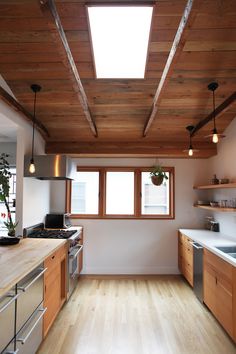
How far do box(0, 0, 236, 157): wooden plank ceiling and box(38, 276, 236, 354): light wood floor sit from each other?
2284 mm

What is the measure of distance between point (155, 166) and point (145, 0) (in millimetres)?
2970

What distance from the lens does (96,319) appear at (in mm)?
2957

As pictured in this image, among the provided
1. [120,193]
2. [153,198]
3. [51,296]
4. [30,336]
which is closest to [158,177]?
[153,198]

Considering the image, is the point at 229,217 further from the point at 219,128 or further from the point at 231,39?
the point at 231,39

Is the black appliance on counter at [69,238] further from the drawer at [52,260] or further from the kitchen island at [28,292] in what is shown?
the drawer at [52,260]

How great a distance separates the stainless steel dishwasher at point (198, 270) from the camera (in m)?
3.34

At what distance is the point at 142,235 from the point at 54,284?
2215mm

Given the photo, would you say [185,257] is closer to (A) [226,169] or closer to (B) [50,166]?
(A) [226,169]

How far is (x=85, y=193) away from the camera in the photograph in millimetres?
4773

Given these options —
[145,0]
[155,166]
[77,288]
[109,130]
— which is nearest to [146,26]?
[145,0]

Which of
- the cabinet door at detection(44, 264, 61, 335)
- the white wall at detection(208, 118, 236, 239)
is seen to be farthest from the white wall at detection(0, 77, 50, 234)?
the white wall at detection(208, 118, 236, 239)

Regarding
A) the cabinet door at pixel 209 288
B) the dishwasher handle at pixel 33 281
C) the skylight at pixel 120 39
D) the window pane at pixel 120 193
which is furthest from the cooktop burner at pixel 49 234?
the skylight at pixel 120 39

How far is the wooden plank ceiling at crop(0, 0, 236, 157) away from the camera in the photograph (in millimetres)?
2146

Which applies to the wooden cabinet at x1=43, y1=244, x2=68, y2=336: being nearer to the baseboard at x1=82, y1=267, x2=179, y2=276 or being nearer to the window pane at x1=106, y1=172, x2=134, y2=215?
the baseboard at x1=82, y1=267, x2=179, y2=276
